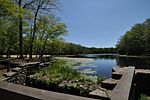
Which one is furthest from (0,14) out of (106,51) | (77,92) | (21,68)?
(106,51)

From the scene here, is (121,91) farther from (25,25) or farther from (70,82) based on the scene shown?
(25,25)

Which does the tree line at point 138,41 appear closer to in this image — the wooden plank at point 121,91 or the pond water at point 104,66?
the pond water at point 104,66

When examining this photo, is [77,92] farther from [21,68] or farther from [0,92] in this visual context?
[21,68]

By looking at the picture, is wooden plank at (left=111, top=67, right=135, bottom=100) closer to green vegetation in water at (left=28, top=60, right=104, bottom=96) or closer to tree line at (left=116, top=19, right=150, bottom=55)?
green vegetation in water at (left=28, top=60, right=104, bottom=96)

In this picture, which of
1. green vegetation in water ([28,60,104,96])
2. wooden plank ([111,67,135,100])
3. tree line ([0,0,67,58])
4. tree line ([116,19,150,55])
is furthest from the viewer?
tree line ([116,19,150,55])

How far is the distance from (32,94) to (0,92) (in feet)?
3.28

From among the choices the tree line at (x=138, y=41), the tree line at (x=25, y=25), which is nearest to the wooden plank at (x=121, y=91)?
the tree line at (x=25, y=25)

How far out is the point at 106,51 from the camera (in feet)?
427

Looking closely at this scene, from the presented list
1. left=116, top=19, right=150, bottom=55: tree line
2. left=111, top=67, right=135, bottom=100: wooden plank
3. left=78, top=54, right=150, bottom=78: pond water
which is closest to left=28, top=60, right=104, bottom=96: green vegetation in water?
left=111, top=67, right=135, bottom=100: wooden plank

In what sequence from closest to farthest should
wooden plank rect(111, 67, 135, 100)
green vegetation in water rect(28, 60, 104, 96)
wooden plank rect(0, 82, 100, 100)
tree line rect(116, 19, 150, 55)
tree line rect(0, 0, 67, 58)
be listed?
wooden plank rect(0, 82, 100, 100) → wooden plank rect(111, 67, 135, 100) → green vegetation in water rect(28, 60, 104, 96) → tree line rect(0, 0, 67, 58) → tree line rect(116, 19, 150, 55)

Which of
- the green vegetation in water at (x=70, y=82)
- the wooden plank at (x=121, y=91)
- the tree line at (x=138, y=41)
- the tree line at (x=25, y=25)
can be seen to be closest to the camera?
the wooden plank at (x=121, y=91)

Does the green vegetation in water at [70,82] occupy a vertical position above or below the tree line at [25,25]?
below

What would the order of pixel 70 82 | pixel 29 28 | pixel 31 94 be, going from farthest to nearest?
pixel 29 28 < pixel 70 82 < pixel 31 94

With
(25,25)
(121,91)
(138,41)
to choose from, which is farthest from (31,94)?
(138,41)
